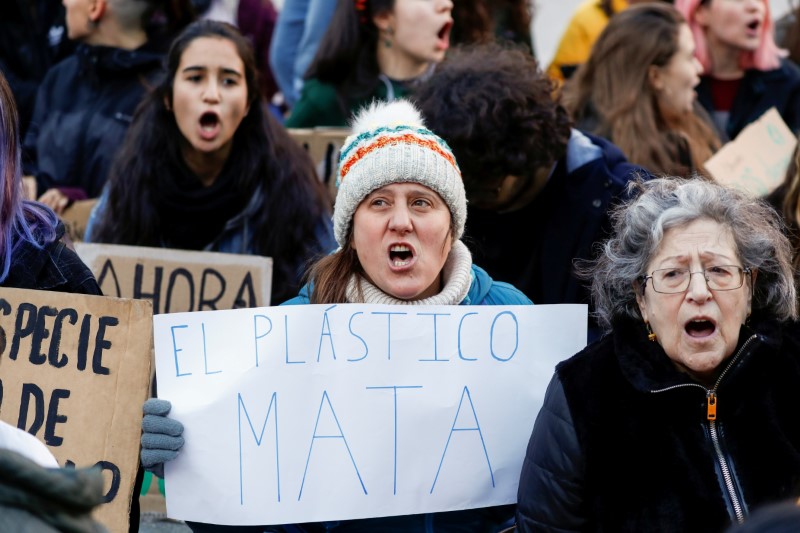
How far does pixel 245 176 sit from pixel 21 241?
5.26 feet

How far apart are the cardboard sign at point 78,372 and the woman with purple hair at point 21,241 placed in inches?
4.3

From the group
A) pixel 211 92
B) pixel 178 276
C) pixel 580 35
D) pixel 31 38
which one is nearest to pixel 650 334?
pixel 178 276

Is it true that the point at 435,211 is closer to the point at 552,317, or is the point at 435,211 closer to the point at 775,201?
the point at 552,317

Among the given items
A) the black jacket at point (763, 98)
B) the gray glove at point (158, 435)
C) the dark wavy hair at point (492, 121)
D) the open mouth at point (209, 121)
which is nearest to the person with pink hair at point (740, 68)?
the black jacket at point (763, 98)

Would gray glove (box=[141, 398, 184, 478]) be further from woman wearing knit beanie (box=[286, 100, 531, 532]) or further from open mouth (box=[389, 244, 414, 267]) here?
open mouth (box=[389, 244, 414, 267])

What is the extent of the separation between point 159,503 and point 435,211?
152 cm

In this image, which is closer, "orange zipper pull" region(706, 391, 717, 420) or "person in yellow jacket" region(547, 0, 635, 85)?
"orange zipper pull" region(706, 391, 717, 420)

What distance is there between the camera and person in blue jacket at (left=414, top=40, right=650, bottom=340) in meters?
4.76

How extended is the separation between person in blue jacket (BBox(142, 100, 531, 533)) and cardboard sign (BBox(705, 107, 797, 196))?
213cm

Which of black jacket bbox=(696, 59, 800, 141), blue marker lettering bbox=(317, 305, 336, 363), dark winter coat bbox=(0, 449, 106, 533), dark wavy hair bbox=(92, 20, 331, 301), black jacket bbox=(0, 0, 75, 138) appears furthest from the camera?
black jacket bbox=(0, 0, 75, 138)

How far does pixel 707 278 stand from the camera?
3.53 metres

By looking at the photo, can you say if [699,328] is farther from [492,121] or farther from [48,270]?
[48,270]

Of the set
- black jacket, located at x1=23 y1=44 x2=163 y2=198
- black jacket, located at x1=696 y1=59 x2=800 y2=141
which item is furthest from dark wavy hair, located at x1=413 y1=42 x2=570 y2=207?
black jacket, located at x1=696 y1=59 x2=800 y2=141

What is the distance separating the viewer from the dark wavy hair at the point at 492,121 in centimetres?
473
